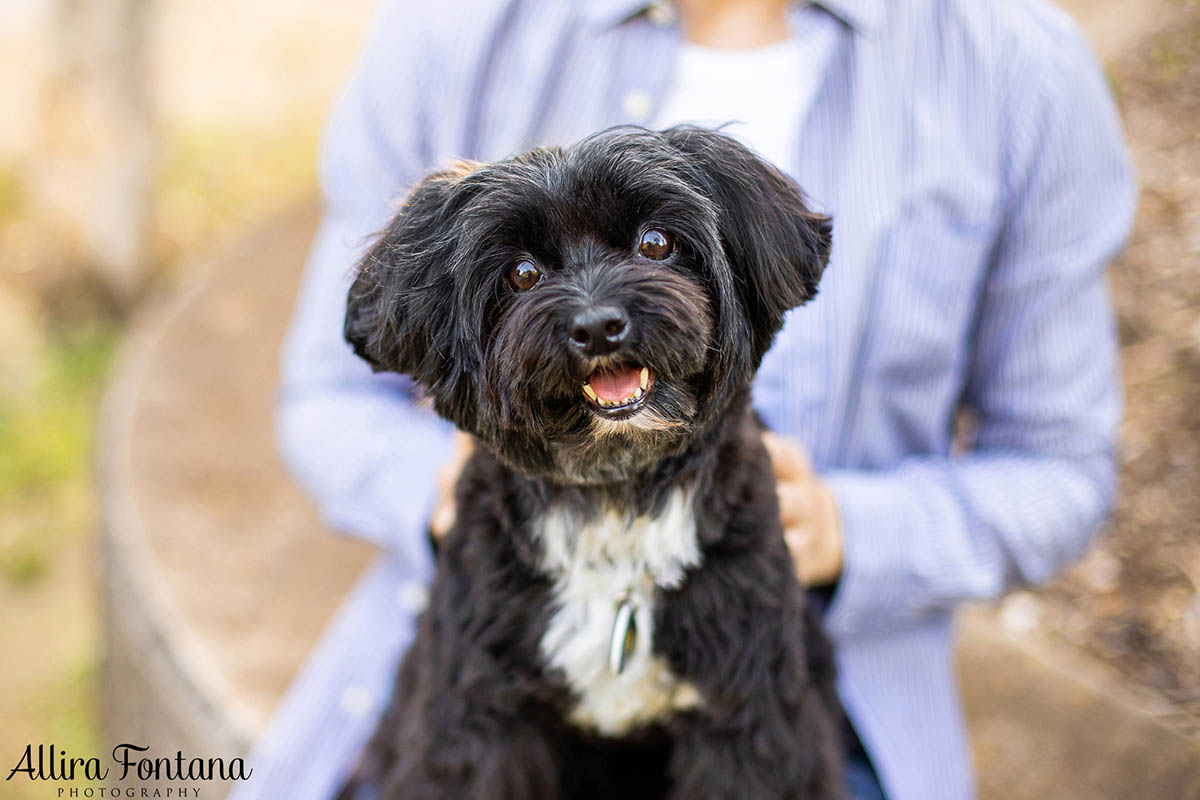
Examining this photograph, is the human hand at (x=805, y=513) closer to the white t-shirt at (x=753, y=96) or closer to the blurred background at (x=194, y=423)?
the white t-shirt at (x=753, y=96)

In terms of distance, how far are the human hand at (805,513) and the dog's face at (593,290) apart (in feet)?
1.21

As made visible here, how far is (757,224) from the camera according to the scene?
Answer: 5.26 feet

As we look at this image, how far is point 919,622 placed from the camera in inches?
93.2

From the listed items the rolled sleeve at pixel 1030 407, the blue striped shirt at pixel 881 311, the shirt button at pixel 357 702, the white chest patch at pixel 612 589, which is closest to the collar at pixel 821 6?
the blue striped shirt at pixel 881 311

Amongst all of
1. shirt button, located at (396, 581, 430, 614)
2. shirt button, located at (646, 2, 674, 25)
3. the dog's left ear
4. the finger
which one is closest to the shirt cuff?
the finger

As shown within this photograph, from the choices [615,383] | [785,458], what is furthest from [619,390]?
[785,458]

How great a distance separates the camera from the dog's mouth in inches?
62.2

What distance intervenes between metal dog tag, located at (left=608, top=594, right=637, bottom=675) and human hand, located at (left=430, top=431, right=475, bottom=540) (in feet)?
1.22

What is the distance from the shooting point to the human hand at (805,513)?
2020 mm

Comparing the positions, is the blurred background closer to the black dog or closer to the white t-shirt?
the black dog

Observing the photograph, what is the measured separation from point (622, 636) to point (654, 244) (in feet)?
2.01

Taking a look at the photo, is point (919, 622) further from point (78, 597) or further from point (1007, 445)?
point (78, 597)

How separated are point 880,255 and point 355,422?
1.15 metres

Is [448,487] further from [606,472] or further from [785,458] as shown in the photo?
[785,458]
